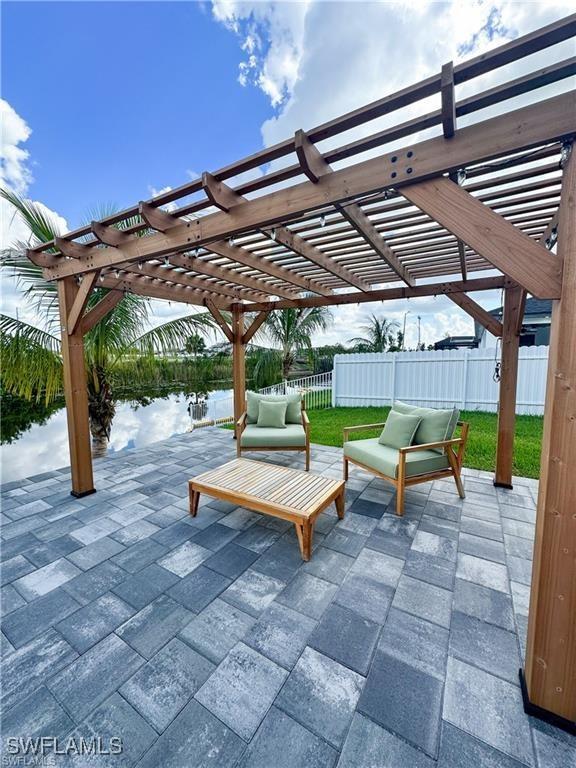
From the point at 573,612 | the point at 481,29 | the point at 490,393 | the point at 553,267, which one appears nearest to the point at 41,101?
the point at 481,29

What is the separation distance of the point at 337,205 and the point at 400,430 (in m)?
2.69

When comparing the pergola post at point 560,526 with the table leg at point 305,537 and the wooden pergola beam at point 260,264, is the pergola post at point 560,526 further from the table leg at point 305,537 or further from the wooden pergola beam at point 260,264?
the wooden pergola beam at point 260,264

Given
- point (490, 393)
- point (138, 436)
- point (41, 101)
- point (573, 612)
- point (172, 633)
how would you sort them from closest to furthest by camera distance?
point (573, 612)
point (172, 633)
point (41, 101)
point (138, 436)
point (490, 393)

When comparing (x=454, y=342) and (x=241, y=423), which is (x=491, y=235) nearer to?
(x=241, y=423)

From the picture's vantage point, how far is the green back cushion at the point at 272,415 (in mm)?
5062

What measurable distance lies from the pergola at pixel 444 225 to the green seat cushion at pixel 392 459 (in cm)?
104

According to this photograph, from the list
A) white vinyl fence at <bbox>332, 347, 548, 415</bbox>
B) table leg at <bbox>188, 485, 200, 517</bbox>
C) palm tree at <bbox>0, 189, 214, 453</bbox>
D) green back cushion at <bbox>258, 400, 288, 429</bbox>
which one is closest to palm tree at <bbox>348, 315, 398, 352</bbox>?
white vinyl fence at <bbox>332, 347, 548, 415</bbox>

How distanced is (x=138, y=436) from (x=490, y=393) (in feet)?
28.6

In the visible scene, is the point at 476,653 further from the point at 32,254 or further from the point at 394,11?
the point at 32,254

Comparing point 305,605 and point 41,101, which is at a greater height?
point 41,101

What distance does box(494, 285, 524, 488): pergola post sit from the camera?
12.0 feet

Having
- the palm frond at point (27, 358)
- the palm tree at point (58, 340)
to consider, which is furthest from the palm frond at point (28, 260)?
the palm frond at point (27, 358)

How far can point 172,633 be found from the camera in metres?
1.89

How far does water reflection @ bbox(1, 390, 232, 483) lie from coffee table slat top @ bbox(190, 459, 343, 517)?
124 inches
